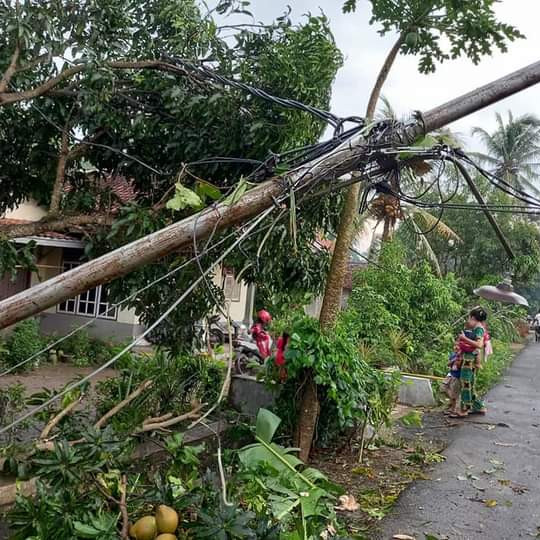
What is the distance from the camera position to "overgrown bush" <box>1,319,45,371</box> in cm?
1091

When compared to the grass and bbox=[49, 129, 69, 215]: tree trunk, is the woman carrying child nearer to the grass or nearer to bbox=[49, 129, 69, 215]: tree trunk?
the grass

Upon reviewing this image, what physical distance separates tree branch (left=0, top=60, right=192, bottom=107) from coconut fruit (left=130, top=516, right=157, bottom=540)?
10.8ft

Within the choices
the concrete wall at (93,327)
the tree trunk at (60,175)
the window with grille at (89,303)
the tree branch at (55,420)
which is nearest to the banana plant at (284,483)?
the tree branch at (55,420)

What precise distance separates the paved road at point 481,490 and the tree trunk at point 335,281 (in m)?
1.18

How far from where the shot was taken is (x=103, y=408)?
5996 millimetres

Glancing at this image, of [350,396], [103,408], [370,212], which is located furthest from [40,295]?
[370,212]

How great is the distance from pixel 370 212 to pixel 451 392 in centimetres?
917

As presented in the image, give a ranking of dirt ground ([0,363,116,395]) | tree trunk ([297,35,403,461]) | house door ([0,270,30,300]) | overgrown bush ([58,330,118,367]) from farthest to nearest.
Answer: house door ([0,270,30,300]) < overgrown bush ([58,330,118,367]) < dirt ground ([0,363,116,395]) < tree trunk ([297,35,403,461])

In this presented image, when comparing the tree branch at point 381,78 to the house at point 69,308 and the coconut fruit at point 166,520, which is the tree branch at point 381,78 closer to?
the coconut fruit at point 166,520

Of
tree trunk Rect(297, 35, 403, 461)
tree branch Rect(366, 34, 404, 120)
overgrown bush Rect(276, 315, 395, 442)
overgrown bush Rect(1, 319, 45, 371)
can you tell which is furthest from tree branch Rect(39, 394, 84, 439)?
overgrown bush Rect(1, 319, 45, 371)

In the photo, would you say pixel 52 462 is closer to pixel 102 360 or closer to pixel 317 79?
pixel 317 79

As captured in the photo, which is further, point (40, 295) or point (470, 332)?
point (470, 332)

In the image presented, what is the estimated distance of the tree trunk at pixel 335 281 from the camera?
18.3ft

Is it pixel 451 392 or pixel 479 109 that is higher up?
pixel 479 109
